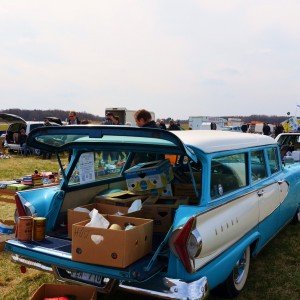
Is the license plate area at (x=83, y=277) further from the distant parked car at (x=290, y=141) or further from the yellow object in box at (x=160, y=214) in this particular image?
the distant parked car at (x=290, y=141)

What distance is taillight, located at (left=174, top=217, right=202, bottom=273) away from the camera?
104 inches

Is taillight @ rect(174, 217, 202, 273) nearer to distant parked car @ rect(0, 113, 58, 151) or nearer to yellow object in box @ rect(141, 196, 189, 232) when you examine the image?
yellow object in box @ rect(141, 196, 189, 232)

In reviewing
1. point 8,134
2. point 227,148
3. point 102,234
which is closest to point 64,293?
point 102,234

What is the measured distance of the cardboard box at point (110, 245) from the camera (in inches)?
104

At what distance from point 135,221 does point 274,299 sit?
1682 millimetres

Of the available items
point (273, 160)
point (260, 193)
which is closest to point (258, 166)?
point (260, 193)

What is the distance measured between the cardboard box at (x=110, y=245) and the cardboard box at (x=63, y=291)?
0.94 ft

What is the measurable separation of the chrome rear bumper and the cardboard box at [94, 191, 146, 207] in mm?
1145

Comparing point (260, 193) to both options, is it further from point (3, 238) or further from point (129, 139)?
point (3, 238)

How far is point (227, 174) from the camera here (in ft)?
11.5

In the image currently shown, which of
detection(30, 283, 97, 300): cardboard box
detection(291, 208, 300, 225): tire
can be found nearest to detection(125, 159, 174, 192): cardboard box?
detection(30, 283, 97, 300): cardboard box

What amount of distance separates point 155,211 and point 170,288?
994 mm

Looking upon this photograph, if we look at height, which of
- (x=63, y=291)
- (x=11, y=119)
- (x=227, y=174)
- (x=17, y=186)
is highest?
(x=11, y=119)

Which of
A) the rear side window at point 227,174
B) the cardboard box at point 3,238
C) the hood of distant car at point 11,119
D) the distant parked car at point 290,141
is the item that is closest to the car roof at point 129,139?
the rear side window at point 227,174
